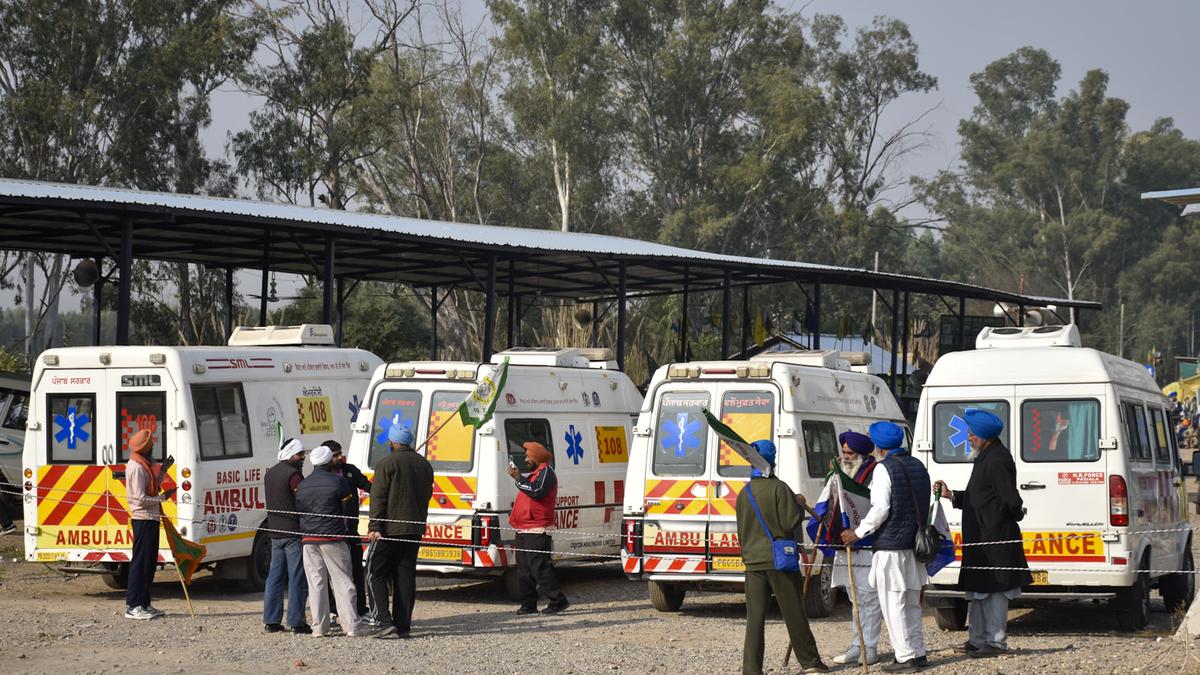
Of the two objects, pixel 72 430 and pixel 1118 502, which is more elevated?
pixel 72 430

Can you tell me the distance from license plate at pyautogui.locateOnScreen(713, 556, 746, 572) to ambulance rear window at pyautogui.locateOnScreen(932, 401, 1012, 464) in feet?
6.30

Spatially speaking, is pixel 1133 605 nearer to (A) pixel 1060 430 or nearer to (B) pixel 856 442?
(A) pixel 1060 430

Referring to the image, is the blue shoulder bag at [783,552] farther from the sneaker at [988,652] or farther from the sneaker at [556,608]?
the sneaker at [556,608]

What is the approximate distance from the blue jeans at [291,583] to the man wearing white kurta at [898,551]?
4636mm

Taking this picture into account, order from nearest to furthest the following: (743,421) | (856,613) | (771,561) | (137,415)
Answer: (771,561) → (856,613) → (743,421) → (137,415)

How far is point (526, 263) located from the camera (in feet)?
97.7

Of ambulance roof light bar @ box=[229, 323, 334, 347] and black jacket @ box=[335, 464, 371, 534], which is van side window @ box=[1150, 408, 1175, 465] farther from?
ambulance roof light bar @ box=[229, 323, 334, 347]

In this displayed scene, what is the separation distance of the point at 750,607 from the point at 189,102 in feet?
132

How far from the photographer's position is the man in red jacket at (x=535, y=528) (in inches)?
522

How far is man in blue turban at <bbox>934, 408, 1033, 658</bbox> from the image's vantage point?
33.9 ft

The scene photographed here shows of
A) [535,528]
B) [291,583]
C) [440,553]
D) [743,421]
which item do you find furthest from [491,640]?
[743,421]

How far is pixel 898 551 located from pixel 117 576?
8.77 meters

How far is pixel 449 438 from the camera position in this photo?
45.4ft

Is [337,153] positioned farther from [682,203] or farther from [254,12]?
[682,203]
